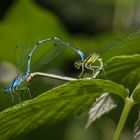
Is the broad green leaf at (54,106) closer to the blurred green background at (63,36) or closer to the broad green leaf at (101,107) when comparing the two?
the broad green leaf at (101,107)

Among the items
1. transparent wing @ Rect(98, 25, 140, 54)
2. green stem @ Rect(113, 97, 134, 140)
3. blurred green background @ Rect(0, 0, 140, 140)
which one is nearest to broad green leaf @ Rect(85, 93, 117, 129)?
blurred green background @ Rect(0, 0, 140, 140)

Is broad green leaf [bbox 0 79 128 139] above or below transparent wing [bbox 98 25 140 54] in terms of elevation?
below

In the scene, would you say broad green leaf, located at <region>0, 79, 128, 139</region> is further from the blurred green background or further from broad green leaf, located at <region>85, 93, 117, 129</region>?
the blurred green background

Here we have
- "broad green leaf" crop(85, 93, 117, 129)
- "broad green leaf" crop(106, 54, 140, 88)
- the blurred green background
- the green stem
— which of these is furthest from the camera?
the blurred green background

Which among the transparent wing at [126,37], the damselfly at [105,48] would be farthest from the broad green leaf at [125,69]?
the transparent wing at [126,37]

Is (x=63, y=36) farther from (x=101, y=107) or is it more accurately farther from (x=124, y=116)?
(x=124, y=116)

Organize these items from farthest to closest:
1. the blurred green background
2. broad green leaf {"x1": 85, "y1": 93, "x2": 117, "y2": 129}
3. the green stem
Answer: the blurred green background
broad green leaf {"x1": 85, "y1": 93, "x2": 117, "y2": 129}
the green stem

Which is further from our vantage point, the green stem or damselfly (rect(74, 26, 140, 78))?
damselfly (rect(74, 26, 140, 78))
